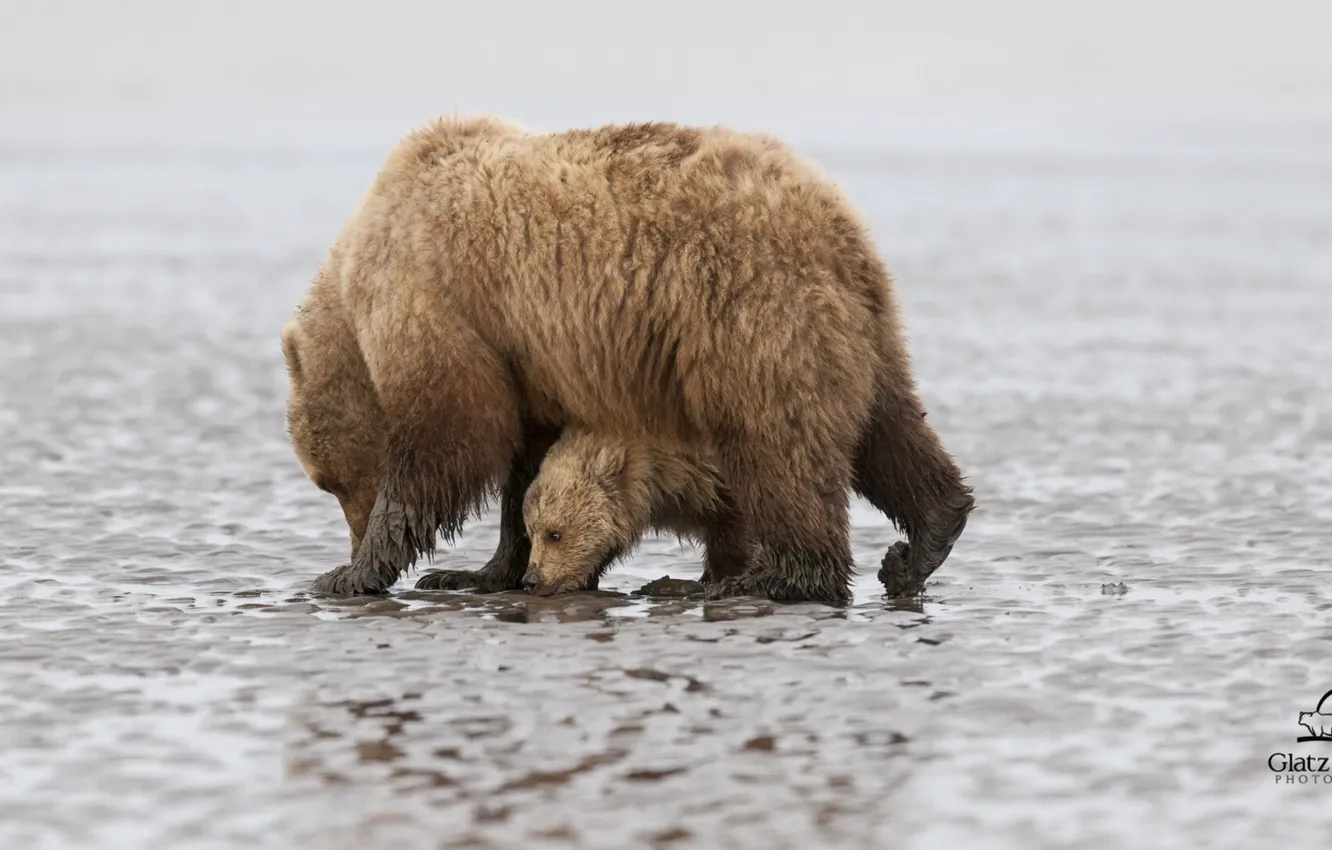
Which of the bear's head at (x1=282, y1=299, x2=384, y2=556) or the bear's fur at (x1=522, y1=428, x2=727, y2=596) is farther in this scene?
the bear's head at (x1=282, y1=299, x2=384, y2=556)

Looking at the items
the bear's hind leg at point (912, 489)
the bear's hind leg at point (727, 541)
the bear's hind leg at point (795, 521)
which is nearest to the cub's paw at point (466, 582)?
the bear's hind leg at point (727, 541)

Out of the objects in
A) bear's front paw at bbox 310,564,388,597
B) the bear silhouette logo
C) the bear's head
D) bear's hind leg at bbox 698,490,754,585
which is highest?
the bear's head

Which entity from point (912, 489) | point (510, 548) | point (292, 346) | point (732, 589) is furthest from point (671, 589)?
point (292, 346)

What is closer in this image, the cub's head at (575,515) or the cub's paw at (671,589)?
the cub's head at (575,515)

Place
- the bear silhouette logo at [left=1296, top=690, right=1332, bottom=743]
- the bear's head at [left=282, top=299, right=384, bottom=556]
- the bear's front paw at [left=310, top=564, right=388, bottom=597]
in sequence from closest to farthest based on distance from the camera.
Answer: the bear silhouette logo at [left=1296, top=690, right=1332, bottom=743]
the bear's front paw at [left=310, top=564, right=388, bottom=597]
the bear's head at [left=282, top=299, right=384, bottom=556]

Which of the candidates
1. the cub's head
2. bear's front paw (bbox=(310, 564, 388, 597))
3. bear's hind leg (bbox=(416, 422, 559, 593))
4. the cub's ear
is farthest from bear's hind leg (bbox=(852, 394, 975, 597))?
the cub's ear

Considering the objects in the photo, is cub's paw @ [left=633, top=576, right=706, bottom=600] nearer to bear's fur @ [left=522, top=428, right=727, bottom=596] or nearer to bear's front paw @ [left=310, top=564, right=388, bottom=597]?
bear's fur @ [left=522, top=428, right=727, bottom=596]

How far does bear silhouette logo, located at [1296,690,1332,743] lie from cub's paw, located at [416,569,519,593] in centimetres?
291

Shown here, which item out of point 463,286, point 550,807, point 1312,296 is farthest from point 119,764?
point 1312,296

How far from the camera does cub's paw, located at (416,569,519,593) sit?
290 inches

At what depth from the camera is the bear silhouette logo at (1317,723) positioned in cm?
522

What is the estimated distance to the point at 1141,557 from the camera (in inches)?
303

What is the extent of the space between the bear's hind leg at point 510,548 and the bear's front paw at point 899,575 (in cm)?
123

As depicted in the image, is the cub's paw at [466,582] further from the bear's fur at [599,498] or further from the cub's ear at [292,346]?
the cub's ear at [292,346]
